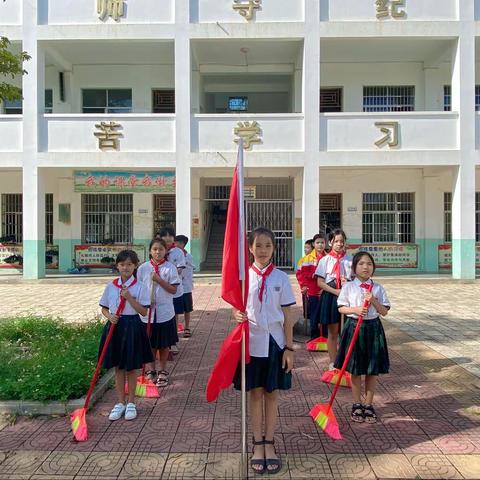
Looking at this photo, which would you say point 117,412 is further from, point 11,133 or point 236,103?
point 236,103

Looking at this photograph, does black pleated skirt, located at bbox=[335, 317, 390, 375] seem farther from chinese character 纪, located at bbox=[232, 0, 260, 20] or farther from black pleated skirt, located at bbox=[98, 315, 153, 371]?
chinese character 纪, located at bbox=[232, 0, 260, 20]

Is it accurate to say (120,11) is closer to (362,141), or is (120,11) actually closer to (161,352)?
(362,141)

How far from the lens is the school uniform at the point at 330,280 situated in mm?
4836

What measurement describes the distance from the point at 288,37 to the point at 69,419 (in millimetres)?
Result: 11371

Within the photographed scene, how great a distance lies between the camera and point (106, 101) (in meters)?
15.0

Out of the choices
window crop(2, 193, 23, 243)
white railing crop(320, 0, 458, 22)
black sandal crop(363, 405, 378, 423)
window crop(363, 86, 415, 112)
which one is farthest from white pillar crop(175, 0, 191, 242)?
black sandal crop(363, 405, 378, 423)

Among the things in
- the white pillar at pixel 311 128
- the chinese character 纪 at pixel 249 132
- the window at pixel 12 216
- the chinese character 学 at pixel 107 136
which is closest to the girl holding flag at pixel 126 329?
the white pillar at pixel 311 128

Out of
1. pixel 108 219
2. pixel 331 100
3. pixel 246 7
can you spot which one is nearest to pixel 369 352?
pixel 246 7

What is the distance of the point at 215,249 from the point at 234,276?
45.3ft

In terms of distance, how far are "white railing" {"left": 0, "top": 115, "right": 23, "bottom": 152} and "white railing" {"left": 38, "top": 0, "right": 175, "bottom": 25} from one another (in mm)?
2808

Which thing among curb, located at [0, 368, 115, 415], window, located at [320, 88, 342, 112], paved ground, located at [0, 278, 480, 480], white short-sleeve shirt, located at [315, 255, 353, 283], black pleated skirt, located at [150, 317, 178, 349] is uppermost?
window, located at [320, 88, 342, 112]

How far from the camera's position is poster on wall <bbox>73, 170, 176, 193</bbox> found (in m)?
13.3

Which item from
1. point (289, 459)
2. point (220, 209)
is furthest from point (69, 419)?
point (220, 209)

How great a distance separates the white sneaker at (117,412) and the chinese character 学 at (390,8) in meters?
12.3
